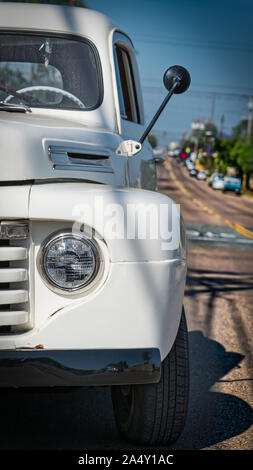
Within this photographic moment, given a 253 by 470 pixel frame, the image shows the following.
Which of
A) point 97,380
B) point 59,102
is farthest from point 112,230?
point 59,102

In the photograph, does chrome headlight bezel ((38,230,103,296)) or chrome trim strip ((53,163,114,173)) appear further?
chrome trim strip ((53,163,114,173))

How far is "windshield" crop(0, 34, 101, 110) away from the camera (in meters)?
3.77

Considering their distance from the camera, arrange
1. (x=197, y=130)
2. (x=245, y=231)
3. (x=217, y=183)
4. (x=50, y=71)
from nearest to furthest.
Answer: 1. (x=50, y=71)
2. (x=245, y=231)
3. (x=217, y=183)
4. (x=197, y=130)

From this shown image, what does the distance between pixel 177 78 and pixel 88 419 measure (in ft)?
5.60

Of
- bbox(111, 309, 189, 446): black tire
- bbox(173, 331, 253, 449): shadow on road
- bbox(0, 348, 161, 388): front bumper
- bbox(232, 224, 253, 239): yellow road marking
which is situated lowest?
bbox(232, 224, 253, 239): yellow road marking

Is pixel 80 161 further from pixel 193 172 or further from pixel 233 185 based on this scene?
pixel 193 172

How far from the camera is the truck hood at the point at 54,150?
2.78 meters

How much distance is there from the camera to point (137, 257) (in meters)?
2.60

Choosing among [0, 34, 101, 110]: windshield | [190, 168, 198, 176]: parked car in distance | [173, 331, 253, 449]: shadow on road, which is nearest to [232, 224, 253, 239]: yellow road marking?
[173, 331, 253, 449]: shadow on road

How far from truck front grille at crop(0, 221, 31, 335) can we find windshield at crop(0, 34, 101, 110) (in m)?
1.27

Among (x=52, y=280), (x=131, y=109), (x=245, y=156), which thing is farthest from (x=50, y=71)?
(x=245, y=156)

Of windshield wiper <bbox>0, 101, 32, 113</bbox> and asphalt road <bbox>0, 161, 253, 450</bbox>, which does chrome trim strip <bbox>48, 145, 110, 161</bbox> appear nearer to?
windshield wiper <bbox>0, 101, 32, 113</bbox>

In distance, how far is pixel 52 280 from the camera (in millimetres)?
2580

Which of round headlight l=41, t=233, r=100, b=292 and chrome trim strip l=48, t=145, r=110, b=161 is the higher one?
chrome trim strip l=48, t=145, r=110, b=161
